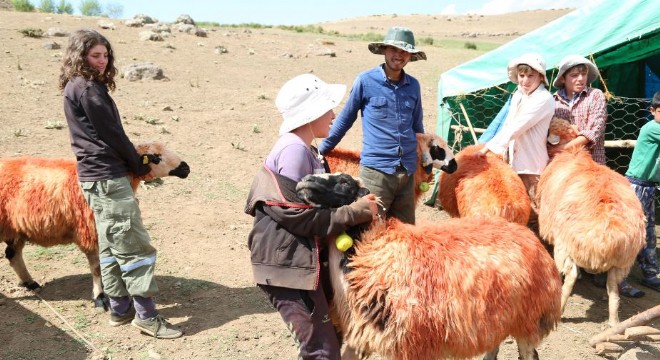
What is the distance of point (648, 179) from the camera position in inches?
204

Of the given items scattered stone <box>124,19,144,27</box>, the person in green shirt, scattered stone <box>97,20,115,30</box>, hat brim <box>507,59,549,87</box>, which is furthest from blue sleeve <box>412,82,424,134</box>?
scattered stone <box>124,19,144,27</box>

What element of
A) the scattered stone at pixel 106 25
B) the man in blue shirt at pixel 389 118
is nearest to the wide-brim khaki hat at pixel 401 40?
the man in blue shirt at pixel 389 118

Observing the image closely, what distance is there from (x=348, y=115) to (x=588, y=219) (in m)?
2.14

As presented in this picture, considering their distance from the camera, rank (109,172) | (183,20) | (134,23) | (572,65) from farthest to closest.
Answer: (183,20)
(134,23)
(572,65)
(109,172)

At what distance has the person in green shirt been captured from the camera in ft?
16.6

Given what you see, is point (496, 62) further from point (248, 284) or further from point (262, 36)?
point (262, 36)

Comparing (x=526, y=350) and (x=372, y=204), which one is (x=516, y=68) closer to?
(x=526, y=350)

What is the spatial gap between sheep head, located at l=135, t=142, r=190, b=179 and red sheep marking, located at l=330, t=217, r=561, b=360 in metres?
2.40

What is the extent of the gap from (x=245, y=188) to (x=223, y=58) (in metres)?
12.2

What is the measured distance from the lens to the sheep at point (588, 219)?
4086 millimetres

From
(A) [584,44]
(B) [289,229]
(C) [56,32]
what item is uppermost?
(A) [584,44]

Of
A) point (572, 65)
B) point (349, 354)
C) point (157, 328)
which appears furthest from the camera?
point (572, 65)

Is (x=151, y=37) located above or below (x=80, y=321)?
above

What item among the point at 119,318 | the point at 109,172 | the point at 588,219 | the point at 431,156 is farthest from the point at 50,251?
the point at 588,219
